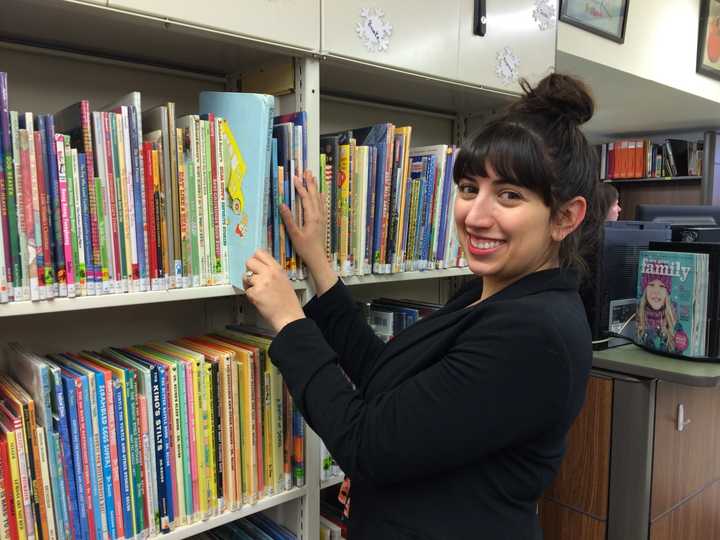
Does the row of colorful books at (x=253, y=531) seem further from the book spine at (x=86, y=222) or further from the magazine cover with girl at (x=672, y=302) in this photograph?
the magazine cover with girl at (x=672, y=302)

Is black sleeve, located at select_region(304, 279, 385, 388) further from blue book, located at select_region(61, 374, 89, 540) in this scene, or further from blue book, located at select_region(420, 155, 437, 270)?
blue book, located at select_region(61, 374, 89, 540)

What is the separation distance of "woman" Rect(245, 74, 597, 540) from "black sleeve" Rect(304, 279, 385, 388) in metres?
0.17

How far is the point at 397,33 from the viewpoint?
48.5 inches

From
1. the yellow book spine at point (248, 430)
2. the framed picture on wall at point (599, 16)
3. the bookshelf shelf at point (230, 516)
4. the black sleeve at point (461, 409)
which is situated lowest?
the bookshelf shelf at point (230, 516)

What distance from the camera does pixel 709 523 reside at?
182 cm

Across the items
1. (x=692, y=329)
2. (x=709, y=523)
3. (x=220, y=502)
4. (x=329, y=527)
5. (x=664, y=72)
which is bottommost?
(x=709, y=523)

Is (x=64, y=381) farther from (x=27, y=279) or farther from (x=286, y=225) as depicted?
(x=286, y=225)

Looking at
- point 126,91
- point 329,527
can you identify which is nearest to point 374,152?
point 126,91

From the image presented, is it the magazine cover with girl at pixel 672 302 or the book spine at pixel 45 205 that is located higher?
the book spine at pixel 45 205

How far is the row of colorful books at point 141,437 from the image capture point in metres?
0.89

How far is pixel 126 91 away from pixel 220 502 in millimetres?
881

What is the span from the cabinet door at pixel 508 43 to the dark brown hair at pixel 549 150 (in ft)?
1.52

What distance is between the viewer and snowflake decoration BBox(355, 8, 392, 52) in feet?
3.83

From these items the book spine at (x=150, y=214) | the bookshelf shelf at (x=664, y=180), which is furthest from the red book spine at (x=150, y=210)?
the bookshelf shelf at (x=664, y=180)
